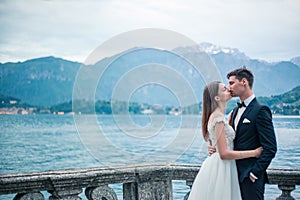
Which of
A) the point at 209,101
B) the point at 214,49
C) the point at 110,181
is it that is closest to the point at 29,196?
the point at 110,181

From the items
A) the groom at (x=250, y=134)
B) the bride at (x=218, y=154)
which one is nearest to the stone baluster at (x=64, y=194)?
the bride at (x=218, y=154)

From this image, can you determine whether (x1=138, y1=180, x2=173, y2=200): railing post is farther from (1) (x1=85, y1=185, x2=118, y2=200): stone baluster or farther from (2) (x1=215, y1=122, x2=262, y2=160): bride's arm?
(2) (x1=215, y1=122, x2=262, y2=160): bride's arm

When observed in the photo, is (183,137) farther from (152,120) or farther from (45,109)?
(45,109)

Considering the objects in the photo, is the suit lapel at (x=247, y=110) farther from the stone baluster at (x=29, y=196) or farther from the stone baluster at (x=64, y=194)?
the stone baluster at (x=29, y=196)

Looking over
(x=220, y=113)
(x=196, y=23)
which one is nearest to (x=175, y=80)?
(x=220, y=113)

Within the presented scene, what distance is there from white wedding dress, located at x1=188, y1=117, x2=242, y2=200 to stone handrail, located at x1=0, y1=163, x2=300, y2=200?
0.64 m

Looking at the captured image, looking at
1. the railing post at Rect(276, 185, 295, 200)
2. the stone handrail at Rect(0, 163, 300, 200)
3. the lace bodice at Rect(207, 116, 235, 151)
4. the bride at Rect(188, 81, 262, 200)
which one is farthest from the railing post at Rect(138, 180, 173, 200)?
the railing post at Rect(276, 185, 295, 200)

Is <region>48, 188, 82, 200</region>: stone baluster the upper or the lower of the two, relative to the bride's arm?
lower

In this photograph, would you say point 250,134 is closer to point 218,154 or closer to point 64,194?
point 218,154

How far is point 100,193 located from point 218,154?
4.06 ft

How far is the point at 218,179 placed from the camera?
3871 millimetres

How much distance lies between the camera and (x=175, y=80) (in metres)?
4.32

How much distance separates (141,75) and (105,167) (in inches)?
40.3

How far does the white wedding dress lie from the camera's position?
3830 mm
